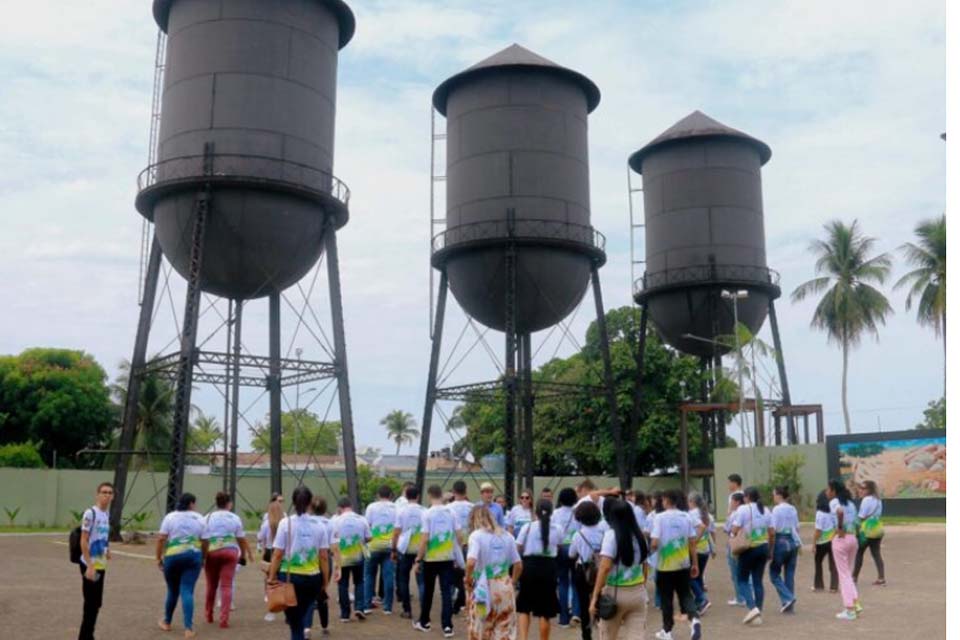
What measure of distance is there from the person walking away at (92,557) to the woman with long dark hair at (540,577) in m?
4.46

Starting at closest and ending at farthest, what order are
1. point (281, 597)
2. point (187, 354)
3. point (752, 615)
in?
point (281, 597), point (752, 615), point (187, 354)

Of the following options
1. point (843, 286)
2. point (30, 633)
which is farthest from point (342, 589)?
point (843, 286)

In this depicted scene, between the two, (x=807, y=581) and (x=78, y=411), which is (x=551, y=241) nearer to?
(x=807, y=581)

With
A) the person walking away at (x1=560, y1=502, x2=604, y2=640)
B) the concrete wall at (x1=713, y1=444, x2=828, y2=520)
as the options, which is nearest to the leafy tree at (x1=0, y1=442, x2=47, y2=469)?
the concrete wall at (x1=713, y1=444, x2=828, y2=520)

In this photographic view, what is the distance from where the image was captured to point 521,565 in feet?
30.9

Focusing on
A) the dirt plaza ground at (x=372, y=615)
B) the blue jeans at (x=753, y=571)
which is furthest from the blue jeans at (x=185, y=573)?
the blue jeans at (x=753, y=571)

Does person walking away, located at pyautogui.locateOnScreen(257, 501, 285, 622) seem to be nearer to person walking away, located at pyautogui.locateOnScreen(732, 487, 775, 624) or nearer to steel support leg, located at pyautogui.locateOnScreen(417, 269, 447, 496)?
person walking away, located at pyautogui.locateOnScreen(732, 487, 775, 624)

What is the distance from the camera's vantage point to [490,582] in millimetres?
8992

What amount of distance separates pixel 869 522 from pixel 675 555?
22.1 ft

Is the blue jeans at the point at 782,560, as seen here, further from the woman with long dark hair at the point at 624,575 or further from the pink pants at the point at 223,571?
the pink pants at the point at 223,571

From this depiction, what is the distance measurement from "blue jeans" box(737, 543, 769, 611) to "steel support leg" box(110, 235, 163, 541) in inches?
715

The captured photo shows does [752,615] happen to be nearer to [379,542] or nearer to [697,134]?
[379,542]

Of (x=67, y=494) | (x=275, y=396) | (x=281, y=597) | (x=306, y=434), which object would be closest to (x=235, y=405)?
(x=275, y=396)

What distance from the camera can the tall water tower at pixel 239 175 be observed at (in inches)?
957
